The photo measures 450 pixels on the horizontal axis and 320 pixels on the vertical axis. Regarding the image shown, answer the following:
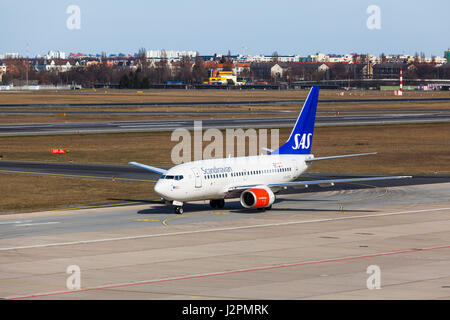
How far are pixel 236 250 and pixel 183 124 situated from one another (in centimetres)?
10084

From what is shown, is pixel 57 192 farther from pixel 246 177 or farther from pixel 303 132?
pixel 303 132

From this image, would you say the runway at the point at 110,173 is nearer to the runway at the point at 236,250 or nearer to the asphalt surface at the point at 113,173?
the asphalt surface at the point at 113,173

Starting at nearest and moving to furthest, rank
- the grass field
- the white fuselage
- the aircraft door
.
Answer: the white fuselage, the aircraft door, the grass field

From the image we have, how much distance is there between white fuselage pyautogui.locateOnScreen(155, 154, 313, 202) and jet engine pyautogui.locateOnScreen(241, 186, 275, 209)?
124 cm

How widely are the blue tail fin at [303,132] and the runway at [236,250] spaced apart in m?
4.64

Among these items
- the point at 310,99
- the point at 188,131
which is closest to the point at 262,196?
the point at 310,99

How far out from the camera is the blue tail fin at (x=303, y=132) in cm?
6644

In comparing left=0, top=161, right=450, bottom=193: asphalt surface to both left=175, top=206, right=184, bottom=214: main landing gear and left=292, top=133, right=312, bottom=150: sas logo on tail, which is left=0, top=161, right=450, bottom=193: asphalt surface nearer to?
left=292, top=133, right=312, bottom=150: sas logo on tail

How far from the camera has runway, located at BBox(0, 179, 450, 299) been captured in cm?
3619

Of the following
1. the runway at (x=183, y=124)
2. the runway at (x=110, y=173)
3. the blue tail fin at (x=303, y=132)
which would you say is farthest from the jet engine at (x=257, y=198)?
the runway at (x=183, y=124)

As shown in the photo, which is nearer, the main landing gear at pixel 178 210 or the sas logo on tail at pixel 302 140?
the main landing gear at pixel 178 210

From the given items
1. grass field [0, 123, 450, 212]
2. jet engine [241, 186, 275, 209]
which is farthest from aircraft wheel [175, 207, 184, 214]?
grass field [0, 123, 450, 212]

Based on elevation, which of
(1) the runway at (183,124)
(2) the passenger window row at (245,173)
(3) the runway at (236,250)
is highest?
(2) the passenger window row at (245,173)

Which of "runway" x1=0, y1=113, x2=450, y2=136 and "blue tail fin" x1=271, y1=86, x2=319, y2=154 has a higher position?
"blue tail fin" x1=271, y1=86, x2=319, y2=154
